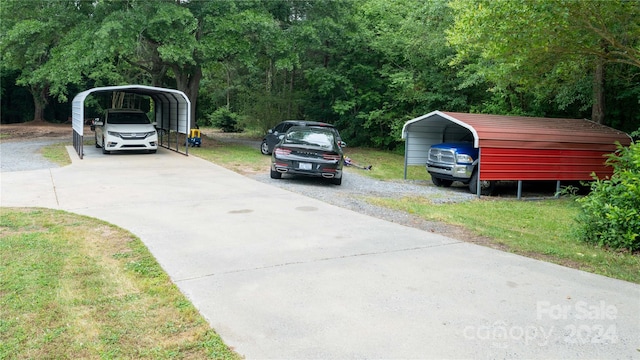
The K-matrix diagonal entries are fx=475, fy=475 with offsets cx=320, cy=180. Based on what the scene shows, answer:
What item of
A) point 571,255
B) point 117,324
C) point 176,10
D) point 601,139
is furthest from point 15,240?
point 601,139

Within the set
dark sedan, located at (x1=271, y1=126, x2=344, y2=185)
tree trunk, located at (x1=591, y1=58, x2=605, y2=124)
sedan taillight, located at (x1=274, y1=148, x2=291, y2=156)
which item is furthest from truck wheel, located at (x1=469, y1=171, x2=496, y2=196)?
tree trunk, located at (x1=591, y1=58, x2=605, y2=124)

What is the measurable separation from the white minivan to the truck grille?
393 inches

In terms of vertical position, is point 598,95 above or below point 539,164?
above

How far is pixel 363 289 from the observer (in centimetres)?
458

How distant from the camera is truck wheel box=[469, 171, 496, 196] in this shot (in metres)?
12.9

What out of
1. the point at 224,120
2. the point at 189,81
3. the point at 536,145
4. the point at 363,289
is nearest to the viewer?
the point at 363,289

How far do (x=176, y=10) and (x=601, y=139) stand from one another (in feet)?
48.2

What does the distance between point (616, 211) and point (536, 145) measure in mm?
6905

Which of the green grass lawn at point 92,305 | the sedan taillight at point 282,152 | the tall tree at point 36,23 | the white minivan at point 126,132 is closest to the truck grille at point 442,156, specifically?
the sedan taillight at point 282,152

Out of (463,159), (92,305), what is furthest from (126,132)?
(92,305)

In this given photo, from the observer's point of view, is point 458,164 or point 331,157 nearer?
point 331,157

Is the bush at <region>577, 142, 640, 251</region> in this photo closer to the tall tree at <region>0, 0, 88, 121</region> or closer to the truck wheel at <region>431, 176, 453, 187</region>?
the truck wheel at <region>431, 176, 453, 187</region>

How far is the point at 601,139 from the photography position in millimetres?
13766

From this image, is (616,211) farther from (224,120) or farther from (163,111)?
(224,120)
